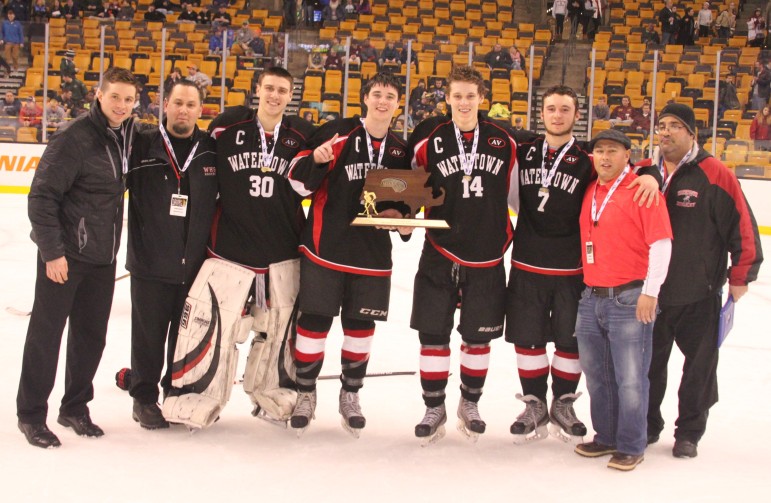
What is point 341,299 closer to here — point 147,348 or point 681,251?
point 147,348

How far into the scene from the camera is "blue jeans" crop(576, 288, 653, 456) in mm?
3594

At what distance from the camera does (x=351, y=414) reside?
3.89 meters

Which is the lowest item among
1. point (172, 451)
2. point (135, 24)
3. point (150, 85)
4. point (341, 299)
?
point (172, 451)

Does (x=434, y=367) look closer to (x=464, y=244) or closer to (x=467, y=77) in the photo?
(x=464, y=244)

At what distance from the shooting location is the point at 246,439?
3.86 m

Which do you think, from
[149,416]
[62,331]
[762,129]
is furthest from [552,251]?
[762,129]

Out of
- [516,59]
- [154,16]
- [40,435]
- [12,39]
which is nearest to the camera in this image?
[40,435]

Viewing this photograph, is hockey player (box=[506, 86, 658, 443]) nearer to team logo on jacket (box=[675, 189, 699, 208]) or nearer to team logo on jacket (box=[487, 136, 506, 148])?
team logo on jacket (box=[487, 136, 506, 148])

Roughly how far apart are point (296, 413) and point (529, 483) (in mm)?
1018

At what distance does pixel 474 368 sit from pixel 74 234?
1.70 metres

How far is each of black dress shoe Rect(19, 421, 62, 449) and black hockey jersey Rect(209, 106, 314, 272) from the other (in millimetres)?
968

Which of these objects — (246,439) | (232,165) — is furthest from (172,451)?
(232,165)

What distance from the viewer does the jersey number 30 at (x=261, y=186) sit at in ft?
12.7

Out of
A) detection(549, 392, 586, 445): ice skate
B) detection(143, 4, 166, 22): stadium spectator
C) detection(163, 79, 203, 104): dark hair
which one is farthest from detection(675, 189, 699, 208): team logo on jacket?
detection(143, 4, 166, 22): stadium spectator
